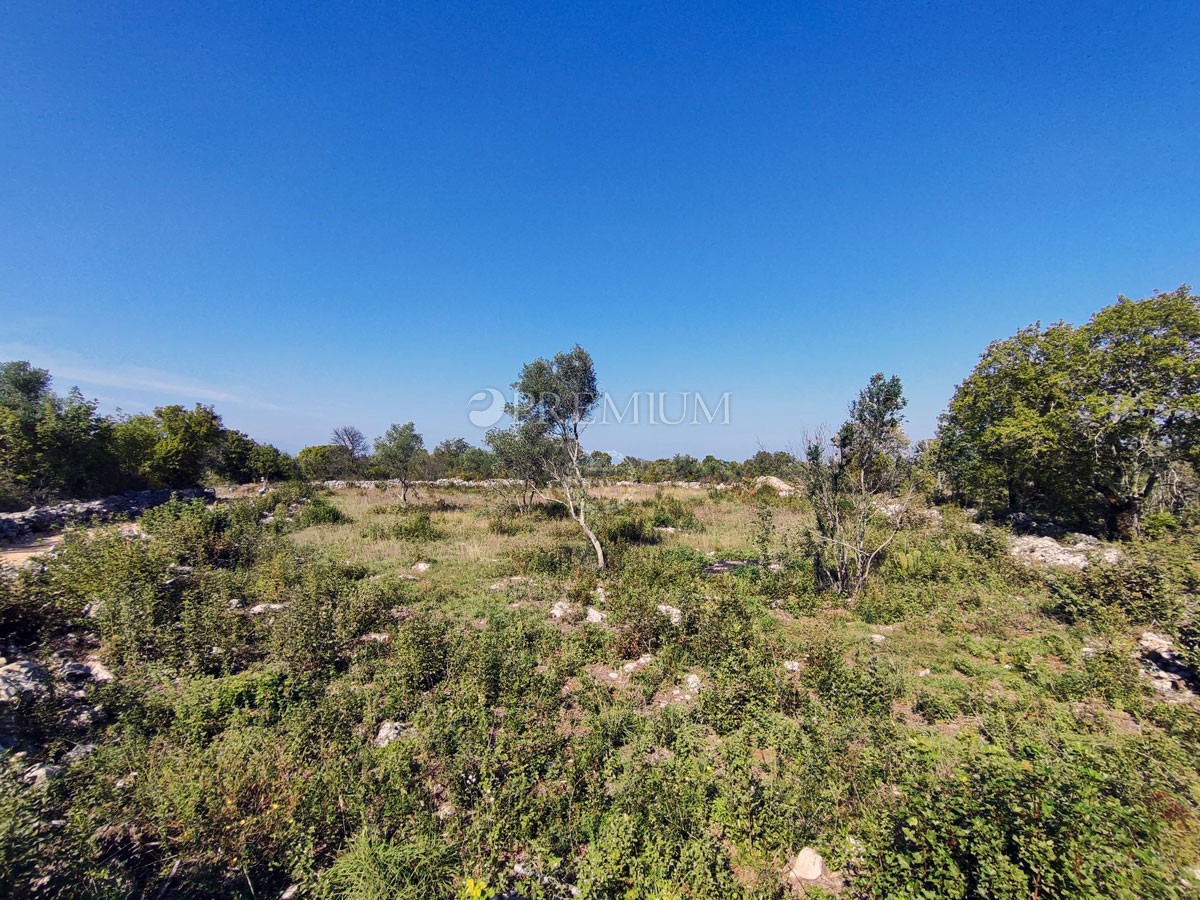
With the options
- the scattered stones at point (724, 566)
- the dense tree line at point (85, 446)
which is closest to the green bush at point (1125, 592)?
the scattered stones at point (724, 566)

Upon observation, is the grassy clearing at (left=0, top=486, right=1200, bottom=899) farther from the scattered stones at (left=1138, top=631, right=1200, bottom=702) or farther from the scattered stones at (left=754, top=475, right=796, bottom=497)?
the scattered stones at (left=754, top=475, right=796, bottom=497)

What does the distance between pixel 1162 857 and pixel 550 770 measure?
525 centimetres

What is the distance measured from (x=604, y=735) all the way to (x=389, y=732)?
2.86 metres

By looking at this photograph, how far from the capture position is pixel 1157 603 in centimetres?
772

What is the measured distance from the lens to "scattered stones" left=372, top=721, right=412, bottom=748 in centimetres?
538

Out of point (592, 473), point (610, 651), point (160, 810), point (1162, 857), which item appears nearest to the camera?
point (1162, 857)

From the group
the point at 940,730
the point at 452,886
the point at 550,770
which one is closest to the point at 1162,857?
the point at 940,730

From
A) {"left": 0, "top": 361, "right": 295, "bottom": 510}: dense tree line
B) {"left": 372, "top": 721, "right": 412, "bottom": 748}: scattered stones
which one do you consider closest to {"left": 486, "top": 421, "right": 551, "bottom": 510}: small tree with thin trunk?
{"left": 372, "top": 721, "right": 412, "bottom": 748}: scattered stones

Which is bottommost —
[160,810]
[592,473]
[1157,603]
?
[160,810]

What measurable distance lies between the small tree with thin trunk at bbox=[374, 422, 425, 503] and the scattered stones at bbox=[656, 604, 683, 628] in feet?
67.1

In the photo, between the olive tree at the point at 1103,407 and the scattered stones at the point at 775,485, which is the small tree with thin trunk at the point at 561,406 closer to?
the olive tree at the point at 1103,407

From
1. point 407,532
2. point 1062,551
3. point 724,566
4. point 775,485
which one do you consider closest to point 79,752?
point 407,532

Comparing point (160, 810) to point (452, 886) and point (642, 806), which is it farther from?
point (642, 806)

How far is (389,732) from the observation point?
216 inches
